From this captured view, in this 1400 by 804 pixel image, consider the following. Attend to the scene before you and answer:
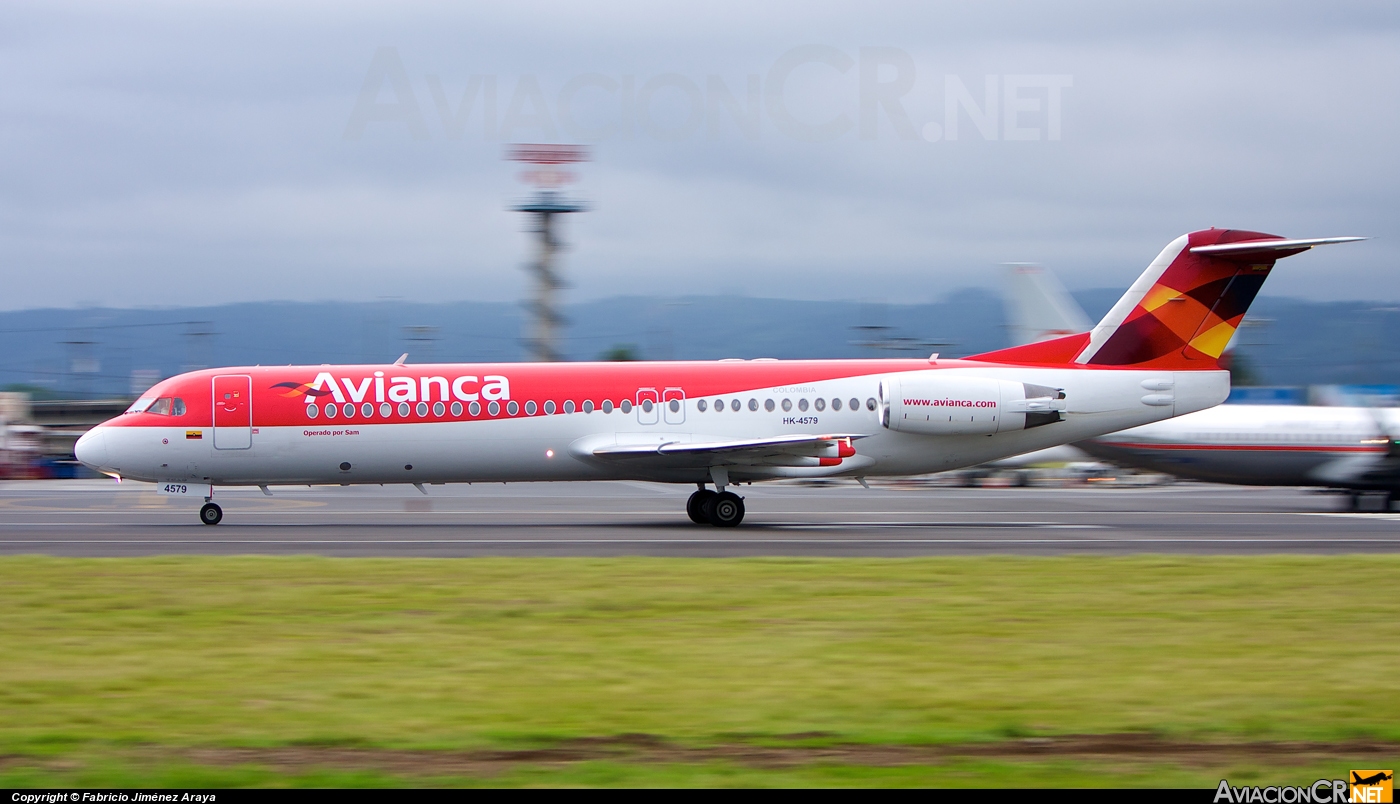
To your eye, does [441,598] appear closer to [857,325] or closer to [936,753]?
[936,753]

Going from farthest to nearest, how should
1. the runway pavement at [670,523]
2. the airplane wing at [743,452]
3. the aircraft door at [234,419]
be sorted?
the aircraft door at [234,419], the airplane wing at [743,452], the runway pavement at [670,523]

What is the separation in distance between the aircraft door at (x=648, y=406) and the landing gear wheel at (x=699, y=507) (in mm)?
1812

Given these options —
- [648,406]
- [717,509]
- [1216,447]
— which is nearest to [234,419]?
[648,406]

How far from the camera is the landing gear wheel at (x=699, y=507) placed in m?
24.7

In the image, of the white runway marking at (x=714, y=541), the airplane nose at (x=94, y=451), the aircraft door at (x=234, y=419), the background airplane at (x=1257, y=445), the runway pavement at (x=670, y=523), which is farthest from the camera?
the background airplane at (x=1257, y=445)

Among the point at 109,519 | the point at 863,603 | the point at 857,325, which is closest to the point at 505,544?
the point at 863,603

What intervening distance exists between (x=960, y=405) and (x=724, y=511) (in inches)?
202

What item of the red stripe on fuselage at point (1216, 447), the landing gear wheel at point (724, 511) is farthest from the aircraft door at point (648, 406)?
the red stripe on fuselage at point (1216, 447)

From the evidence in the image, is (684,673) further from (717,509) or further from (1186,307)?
(1186,307)

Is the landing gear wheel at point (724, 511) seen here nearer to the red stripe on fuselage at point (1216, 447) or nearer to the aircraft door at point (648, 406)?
the aircraft door at point (648, 406)

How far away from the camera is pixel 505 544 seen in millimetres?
20047

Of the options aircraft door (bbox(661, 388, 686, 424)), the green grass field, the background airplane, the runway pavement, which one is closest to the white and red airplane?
aircraft door (bbox(661, 388, 686, 424))

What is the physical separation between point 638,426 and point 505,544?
5.20 metres

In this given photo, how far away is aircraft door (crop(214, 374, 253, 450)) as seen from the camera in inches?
970
